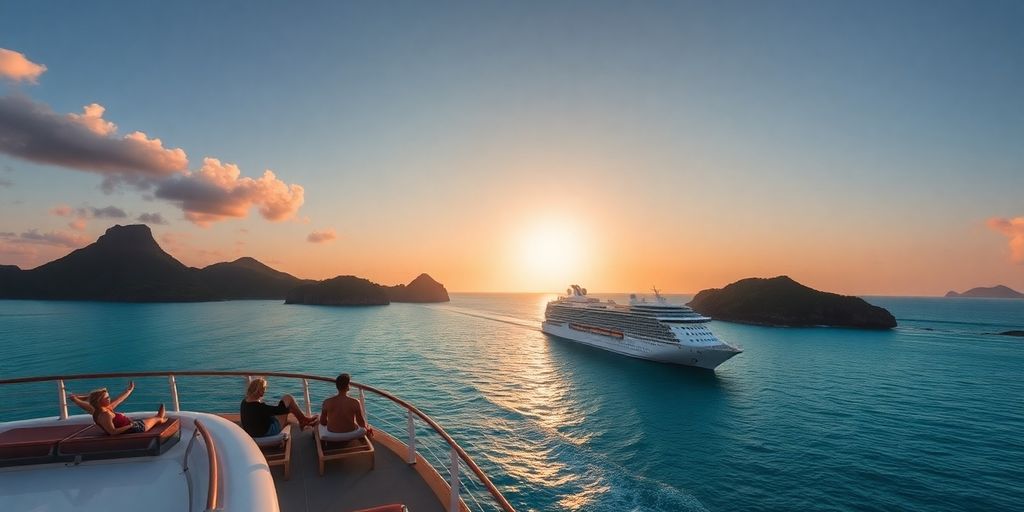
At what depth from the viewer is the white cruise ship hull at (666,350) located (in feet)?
141

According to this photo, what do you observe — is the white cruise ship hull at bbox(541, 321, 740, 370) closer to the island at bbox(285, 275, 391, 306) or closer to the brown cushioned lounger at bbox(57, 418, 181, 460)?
the brown cushioned lounger at bbox(57, 418, 181, 460)

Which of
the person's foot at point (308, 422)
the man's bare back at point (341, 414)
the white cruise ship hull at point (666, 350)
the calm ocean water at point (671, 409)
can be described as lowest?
the calm ocean water at point (671, 409)

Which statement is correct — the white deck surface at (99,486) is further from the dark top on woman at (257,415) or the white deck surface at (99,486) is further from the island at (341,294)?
the island at (341,294)

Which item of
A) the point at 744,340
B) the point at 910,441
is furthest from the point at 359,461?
the point at 744,340

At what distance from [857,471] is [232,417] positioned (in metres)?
27.1

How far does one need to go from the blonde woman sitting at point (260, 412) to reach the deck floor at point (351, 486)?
0.67 metres

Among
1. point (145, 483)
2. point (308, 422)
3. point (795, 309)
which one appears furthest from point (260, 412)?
point (795, 309)

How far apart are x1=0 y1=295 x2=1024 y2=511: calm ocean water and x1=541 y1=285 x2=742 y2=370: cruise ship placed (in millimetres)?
2106

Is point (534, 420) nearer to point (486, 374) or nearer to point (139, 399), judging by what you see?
point (486, 374)

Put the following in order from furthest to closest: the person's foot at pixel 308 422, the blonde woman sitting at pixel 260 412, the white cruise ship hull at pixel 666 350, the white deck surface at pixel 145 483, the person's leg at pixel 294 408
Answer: the white cruise ship hull at pixel 666 350
the person's foot at pixel 308 422
the person's leg at pixel 294 408
the blonde woman sitting at pixel 260 412
the white deck surface at pixel 145 483

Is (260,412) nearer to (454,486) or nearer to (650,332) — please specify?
(454,486)

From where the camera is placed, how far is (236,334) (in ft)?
215

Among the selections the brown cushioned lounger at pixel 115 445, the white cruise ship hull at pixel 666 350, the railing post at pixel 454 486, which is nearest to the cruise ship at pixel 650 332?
the white cruise ship hull at pixel 666 350

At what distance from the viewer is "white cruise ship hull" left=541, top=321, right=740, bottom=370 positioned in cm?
4284
